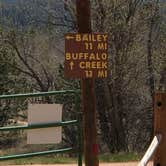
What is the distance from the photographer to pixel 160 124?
254 inches

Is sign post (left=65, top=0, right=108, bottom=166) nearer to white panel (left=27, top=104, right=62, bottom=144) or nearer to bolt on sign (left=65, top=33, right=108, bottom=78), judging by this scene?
bolt on sign (left=65, top=33, right=108, bottom=78)

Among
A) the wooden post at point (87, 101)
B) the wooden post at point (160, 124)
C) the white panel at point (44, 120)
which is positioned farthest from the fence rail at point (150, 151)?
the white panel at point (44, 120)

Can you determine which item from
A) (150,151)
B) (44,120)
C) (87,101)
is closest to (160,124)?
(150,151)

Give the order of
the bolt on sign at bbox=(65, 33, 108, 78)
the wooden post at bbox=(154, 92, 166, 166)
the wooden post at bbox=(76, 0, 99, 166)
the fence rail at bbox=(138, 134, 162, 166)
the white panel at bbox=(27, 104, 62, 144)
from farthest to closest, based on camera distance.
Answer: the white panel at bbox=(27, 104, 62, 144) < the wooden post at bbox=(76, 0, 99, 166) < the bolt on sign at bbox=(65, 33, 108, 78) < the wooden post at bbox=(154, 92, 166, 166) < the fence rail at bbox=(138, 134, 162, 166)

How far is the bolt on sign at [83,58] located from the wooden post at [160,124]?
1.17 meters

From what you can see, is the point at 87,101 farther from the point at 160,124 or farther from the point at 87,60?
the point at 160,124

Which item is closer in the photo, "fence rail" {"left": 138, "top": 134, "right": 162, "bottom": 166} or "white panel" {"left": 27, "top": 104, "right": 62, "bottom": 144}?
"fence rail" {"left": 138, "top": 134, "right": 162, "bottom": 166}

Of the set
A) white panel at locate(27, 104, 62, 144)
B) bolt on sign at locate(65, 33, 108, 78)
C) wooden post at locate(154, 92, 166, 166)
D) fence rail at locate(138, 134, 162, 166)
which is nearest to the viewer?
fence rail at locate(138, 134, 162, 166)

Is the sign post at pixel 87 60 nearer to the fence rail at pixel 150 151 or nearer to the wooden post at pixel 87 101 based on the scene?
the wooden post at pixel 87 101

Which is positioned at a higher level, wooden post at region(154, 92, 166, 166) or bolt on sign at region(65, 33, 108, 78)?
bolt on sign at region(65, 33, 108, 78)

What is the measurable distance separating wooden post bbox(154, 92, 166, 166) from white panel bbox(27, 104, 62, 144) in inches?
90.0

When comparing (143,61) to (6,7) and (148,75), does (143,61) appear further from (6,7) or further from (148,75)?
(6,7)

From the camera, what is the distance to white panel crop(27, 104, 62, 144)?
841 centimetres

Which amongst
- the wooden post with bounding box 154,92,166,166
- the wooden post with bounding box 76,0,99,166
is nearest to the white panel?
the wooden post with bounding box 76,0,99,166
